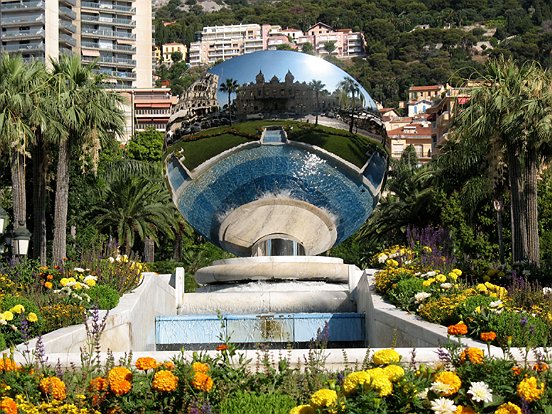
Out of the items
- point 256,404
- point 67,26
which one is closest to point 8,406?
point 256,404

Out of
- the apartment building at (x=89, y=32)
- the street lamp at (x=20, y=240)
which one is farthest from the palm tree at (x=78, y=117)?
the apartment building at (x=89, y=32)

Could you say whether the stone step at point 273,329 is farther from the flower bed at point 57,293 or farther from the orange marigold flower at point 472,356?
the orange marigold flower at point 472,356

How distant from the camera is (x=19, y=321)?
11.4 meters

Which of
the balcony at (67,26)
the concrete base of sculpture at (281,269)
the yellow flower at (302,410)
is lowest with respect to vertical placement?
the concrete base of sculpture at (281,269)

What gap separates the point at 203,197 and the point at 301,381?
12.7m

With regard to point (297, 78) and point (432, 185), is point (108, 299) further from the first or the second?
point (432, 185)

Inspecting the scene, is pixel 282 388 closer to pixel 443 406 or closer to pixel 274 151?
pixel 443 406

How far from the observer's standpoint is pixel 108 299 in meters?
13.7

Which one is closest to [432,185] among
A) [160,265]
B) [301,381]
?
[160,265]

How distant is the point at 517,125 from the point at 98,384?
18.5m

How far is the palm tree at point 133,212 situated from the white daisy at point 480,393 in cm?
4103

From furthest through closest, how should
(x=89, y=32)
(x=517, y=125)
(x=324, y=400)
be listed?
(x=89, y=32) → (x=517, y=125) → (x=324, y=400)

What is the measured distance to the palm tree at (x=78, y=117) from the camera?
99.6 ft

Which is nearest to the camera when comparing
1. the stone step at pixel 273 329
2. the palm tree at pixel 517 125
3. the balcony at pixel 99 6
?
the stone step at pixel 273 329
